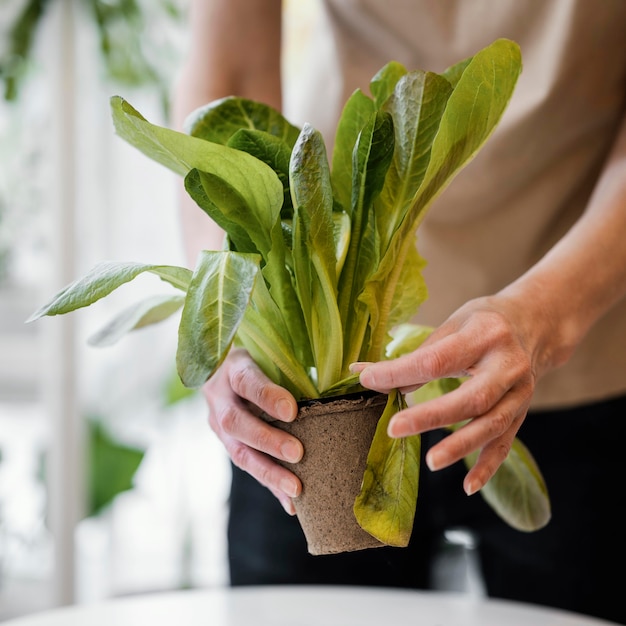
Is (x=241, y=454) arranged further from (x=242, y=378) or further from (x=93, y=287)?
(x=93, y=287)

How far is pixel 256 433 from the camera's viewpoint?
58cm

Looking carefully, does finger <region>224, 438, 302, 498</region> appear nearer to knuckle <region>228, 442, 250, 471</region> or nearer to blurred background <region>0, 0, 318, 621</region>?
knuckle <region>228, 442, 250, 471</region>

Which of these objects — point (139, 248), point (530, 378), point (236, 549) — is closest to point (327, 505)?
point (530, 378)

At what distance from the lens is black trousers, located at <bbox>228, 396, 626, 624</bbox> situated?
0.96 metres

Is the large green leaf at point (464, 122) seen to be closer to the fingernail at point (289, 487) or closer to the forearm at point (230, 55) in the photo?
the fingernail at point (289, 487)

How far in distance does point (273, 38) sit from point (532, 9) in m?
0.31

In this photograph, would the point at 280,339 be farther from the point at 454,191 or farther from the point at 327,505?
the point at 454,191

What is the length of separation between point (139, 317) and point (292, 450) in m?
0.19

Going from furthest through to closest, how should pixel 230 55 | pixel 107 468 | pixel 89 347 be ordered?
1. pixel 107 468
2. pixel 89 347
3. pixel 230 55

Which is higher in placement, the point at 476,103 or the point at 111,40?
the point at 111,40

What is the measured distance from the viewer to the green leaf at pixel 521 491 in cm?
71

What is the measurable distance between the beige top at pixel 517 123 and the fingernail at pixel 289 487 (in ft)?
1.47

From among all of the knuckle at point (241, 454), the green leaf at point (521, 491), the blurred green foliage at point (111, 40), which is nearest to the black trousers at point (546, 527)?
the green leaf at point (521, 491)

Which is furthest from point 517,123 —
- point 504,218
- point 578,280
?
point 578,280
